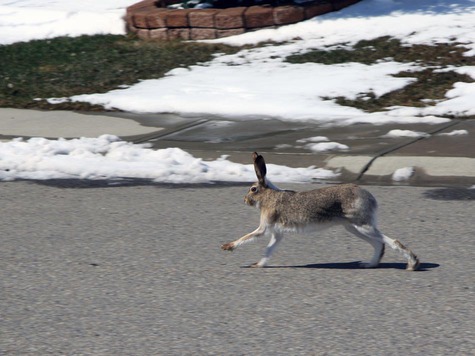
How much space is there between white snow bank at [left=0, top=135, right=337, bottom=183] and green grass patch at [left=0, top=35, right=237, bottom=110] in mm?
2042

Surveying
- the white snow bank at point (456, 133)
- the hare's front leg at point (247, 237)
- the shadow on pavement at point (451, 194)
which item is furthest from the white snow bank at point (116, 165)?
the hare's front leg at point (247, 237)

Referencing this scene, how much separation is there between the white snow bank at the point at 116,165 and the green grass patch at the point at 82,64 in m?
2.04

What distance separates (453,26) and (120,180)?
6.09 metres

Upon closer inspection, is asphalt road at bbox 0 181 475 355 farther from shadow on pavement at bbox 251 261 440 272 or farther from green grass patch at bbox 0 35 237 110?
green grass patch at bbox 0 35 237 110

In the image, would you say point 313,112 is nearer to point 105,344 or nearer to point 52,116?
point 52,116

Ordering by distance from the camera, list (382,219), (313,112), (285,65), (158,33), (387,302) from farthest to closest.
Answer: (158,33), (285,65), (313,112), (382,219), (387,302)

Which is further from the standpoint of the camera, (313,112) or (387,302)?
(313,112)

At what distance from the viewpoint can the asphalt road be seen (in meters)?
4.83

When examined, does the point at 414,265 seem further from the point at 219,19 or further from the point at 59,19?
the point at 59,19

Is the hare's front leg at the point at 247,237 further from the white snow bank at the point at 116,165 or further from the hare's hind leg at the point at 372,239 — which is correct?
the white snow bank at the point at 116,165

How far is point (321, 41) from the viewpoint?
516 inches

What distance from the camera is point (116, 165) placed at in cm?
902

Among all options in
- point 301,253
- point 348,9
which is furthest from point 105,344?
point 348,9

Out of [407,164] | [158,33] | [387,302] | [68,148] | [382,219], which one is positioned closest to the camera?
[387,302]
